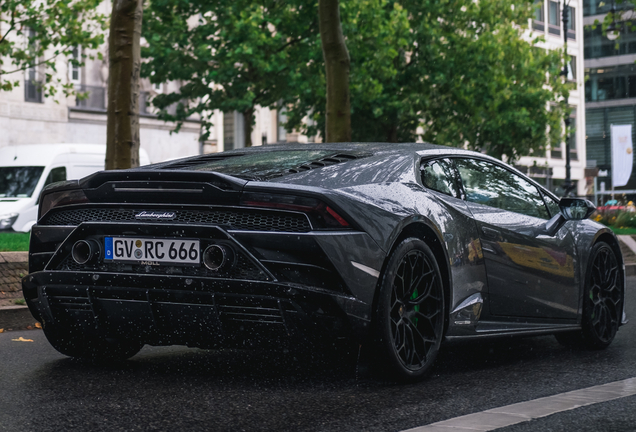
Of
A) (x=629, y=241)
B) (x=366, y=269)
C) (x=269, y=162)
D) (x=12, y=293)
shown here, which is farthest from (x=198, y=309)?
(x=629, y=241)

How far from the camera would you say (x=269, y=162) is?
500 cm

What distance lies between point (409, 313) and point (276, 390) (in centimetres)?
76

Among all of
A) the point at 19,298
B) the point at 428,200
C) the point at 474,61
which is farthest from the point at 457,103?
the point at 428,200

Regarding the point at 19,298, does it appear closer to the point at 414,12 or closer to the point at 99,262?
the point at 99,262

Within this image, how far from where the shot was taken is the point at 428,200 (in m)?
4.99

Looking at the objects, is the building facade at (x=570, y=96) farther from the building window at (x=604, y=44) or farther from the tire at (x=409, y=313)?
the tire at (x=409, y=313)

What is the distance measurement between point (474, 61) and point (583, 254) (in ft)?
81.4

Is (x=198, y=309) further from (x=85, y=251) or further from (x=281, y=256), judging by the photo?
(x=85, y=251)

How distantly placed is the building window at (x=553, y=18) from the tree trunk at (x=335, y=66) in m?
51.6

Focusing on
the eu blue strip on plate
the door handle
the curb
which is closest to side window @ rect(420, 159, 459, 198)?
the door handle

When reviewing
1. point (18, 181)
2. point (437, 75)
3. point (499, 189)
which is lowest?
point (499, 189)

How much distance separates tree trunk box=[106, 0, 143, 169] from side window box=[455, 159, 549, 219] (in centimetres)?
625

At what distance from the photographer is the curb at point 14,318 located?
7.58m

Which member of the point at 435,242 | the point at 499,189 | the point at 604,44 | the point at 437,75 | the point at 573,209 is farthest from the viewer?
the point at 604,44
